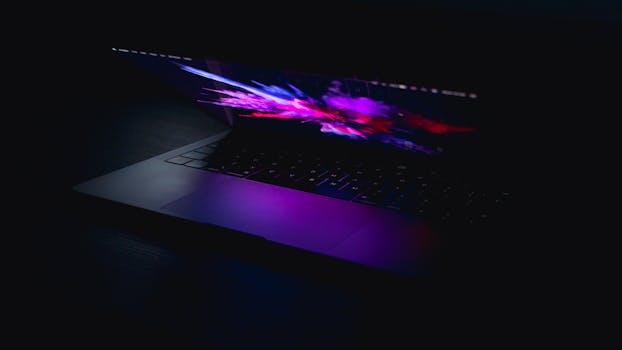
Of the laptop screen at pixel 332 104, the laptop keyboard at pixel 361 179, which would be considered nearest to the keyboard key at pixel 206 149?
the laptop keyboard at pixel 361 179

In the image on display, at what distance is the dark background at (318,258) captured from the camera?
0.57 m

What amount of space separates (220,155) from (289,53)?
0.34 m

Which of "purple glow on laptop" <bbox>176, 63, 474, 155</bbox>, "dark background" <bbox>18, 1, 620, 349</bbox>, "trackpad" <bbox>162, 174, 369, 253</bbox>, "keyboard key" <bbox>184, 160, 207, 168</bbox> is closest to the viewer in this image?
"dark background" <bbox>18, 1, 620, 349</bbox>

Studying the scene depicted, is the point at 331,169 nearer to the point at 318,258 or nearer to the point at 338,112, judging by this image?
the point at 338,112

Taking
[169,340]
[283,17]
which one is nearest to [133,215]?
[169,340]

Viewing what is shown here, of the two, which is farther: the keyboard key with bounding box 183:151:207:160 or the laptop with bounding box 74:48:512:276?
the keyboard key with bounding box 183:151:207:160

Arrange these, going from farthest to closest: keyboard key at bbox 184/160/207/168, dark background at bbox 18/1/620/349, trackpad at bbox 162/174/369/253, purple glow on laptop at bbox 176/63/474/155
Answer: keyboard key at bbox 184/160/207/168
purple glow on laptop at bbox 176/63/474/155
trackpad at bbox 162/174/369/253
dark background at bbox 18/1/620/349

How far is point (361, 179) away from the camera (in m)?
0.86

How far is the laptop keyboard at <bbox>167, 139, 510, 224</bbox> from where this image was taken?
0.75m

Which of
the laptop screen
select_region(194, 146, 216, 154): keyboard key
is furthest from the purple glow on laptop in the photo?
select_region(194, 146, 216, 154): keyboard key

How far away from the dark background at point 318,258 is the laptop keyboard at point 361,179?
7cm

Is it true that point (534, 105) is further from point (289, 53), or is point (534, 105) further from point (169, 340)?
point (169, 340)

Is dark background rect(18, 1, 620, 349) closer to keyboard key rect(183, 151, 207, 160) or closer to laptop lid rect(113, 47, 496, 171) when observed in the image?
laptop lid rect(113, 47, 496, 171)

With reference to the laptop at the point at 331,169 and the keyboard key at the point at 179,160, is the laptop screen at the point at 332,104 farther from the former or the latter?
the keyboard key at the point at 179,160
